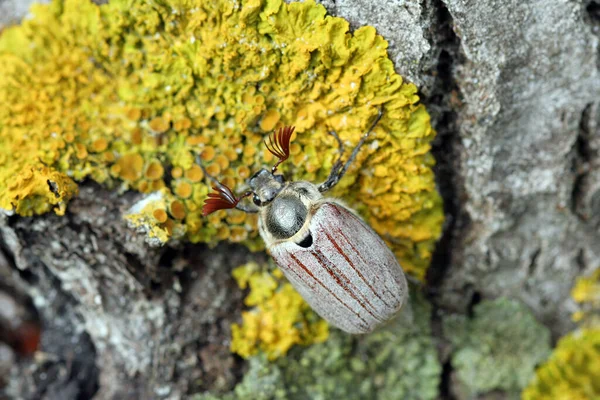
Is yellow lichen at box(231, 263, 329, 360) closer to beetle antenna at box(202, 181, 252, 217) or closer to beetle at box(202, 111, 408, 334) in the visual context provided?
beetle at box(202, 111, 408, 334)

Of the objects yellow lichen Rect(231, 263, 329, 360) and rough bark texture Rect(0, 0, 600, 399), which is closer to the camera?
rough bark texture Rect(0, 0, 600, 399)

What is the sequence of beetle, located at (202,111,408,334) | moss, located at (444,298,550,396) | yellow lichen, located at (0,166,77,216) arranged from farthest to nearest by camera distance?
moss, located at (444,298,550,396) → beetle, located at (202,111,408,334) → yellow lichen, located at (0,166,77,216)

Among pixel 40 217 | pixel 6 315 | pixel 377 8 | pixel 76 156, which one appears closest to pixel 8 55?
pixel 76 156

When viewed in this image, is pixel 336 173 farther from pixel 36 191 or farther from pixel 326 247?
pixel 36 191

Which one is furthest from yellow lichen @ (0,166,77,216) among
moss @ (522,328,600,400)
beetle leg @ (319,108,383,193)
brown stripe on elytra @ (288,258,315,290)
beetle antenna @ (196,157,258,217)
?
moss @ (522,328,600,400)

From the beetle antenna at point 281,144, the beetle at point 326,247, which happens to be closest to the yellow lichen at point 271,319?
the beetle at point 326,247

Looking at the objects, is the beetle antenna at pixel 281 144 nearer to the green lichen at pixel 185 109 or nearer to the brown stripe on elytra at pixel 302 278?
the green lichen at pixel 185 109

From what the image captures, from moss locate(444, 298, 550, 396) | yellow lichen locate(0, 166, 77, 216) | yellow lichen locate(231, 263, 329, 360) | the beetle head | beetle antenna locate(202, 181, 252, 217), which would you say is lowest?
moss locate(444, 298, 550, 396)
